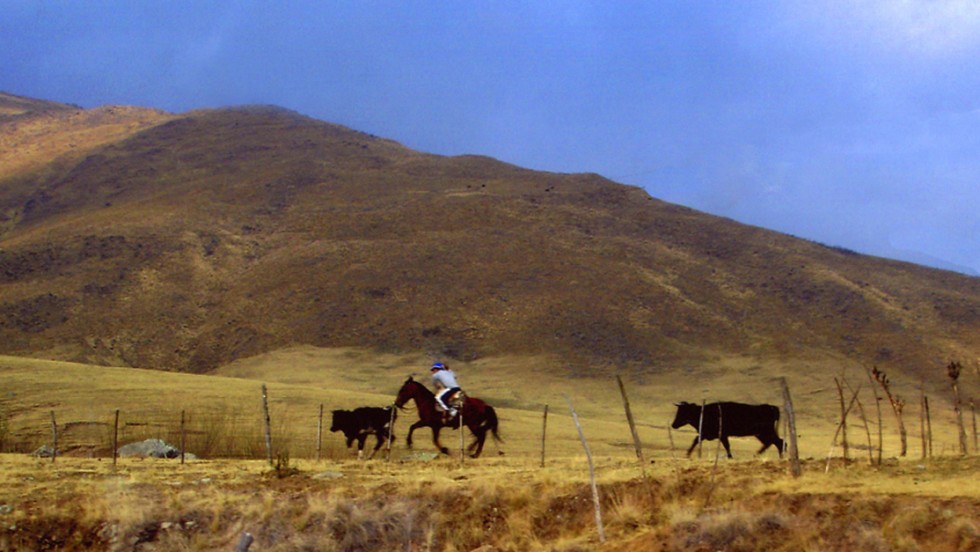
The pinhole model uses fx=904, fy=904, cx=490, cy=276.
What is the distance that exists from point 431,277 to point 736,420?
53.5m

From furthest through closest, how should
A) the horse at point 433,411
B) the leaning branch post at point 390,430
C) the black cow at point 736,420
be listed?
1. the black cow at point 736,420
2. the horse at point 433,411
3. the leaning branch post at point 390,430

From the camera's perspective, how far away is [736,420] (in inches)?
968

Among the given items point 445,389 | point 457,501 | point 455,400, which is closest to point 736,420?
point 455,400

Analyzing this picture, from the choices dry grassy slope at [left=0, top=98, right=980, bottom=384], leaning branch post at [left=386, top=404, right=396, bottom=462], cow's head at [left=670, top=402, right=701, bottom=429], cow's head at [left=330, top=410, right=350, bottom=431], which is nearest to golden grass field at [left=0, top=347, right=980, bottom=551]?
leaning branch post at [left=386, top=404, right=396, bottom=462]

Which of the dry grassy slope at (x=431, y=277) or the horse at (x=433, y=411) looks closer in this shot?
the horse at (x=433, y=411)

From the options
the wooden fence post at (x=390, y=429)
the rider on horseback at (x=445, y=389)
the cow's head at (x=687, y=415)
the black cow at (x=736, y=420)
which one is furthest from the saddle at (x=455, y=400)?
the cow's head at (x=687, y=415)

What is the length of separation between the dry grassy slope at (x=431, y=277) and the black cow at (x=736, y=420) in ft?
123

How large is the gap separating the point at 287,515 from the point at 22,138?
145 metres

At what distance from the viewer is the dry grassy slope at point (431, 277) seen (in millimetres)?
67875

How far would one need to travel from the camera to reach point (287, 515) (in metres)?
16.0

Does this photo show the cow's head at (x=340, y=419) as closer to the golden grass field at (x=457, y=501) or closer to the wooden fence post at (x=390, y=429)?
the wooden fence post at (x=390, y=429)

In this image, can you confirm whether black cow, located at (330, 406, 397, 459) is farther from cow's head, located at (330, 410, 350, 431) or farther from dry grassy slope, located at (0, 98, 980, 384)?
dry grassy slope, located at (0, 98, 980, 384)

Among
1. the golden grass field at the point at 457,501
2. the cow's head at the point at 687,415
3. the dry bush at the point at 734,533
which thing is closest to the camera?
the dry bush at the point at 734,533

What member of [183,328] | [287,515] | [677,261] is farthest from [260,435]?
[677,261]
